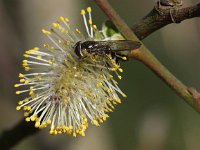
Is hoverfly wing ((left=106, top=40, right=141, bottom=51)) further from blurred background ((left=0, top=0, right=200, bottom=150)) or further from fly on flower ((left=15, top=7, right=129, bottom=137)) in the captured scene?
blurred background ((left=0, top=0, right=200, bottom=150))

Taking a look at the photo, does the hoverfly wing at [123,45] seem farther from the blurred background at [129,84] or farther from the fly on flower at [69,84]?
the blurred background at [129,84]

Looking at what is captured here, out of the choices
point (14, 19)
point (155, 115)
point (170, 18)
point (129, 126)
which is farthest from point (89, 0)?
point (170, 18)

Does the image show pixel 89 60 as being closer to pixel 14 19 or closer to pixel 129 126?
pixel 14 19

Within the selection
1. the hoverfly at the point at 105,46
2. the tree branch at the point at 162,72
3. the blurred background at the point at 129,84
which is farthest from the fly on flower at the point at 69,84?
the blurred background at the point at 129,84

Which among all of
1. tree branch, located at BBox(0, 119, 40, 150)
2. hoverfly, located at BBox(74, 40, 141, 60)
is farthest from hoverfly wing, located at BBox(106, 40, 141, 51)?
tree branch, located at BBox(0, 119, 40, 150)

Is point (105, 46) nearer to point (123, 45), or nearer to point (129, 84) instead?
point (123, 45)

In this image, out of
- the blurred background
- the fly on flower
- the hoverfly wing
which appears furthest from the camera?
the blurred background

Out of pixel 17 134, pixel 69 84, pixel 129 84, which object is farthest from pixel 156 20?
pixel 129 84
